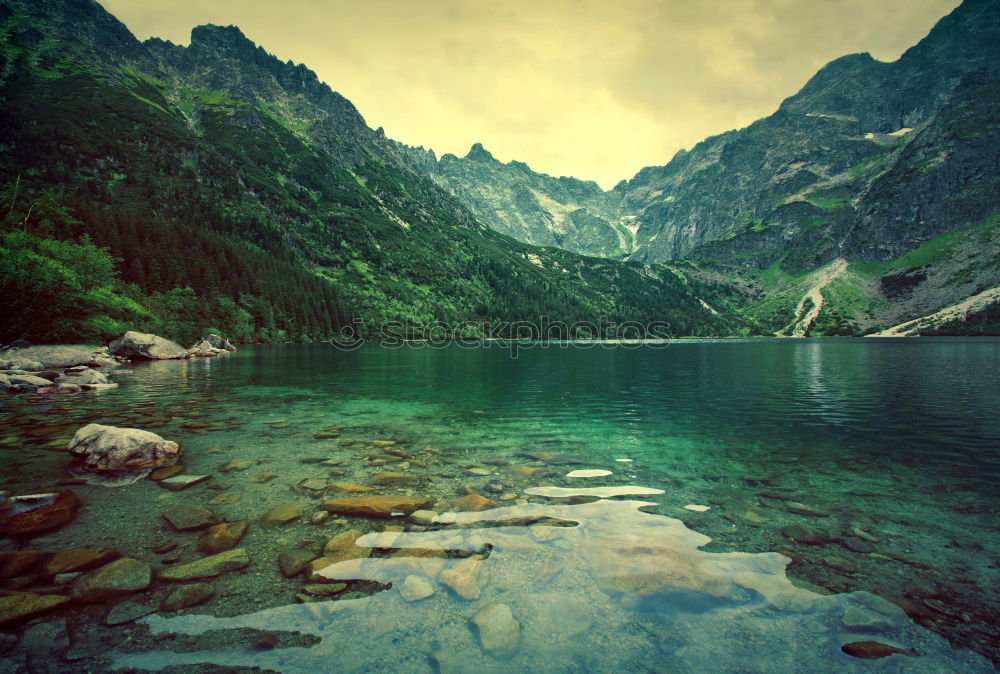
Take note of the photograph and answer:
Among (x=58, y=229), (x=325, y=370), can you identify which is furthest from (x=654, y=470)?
(x=58, y=229)

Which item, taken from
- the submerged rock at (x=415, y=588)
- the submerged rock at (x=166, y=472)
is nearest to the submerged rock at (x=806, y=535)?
the submerged rock at (x=415, y=588)

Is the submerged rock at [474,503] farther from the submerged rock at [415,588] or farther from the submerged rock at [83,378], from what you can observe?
the submerged rock at [83,378]

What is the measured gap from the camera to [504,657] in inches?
224

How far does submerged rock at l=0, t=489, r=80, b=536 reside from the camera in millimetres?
9070

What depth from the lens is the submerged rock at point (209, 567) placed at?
7.47 meters

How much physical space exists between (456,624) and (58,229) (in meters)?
96.3

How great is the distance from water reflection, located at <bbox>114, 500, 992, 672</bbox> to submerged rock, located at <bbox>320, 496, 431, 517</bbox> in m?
1.56

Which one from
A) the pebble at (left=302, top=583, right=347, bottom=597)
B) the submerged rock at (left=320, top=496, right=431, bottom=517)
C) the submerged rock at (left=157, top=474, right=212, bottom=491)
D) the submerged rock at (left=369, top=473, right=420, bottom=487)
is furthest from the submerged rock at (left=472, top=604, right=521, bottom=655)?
the submerged rock at (left=157, top=474, right=212, bottom=491)

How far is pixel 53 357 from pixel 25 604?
53.7 metres

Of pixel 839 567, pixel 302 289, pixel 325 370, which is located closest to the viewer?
pixel 839 567

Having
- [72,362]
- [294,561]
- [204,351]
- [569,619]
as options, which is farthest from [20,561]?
[204,351]

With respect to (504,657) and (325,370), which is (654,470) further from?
(325,370)

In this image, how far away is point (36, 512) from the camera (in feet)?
32.2

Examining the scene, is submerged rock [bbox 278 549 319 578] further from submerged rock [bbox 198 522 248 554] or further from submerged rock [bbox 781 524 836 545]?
submerged rock [bbox 781 524 836 545]
